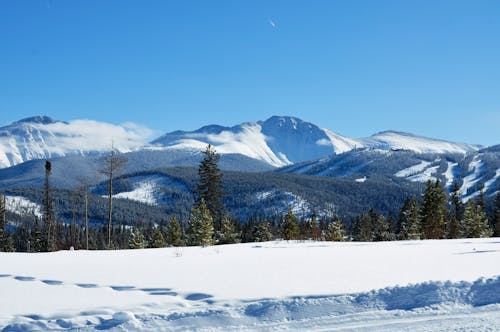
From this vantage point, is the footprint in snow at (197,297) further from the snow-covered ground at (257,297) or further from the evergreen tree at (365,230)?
the evergreen tree at (365,230)

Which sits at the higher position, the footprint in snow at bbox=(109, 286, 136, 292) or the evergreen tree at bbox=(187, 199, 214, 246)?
the evergreen tree at bbox=(187, 199, 214, 246)

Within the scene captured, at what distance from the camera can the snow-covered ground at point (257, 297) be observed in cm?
775

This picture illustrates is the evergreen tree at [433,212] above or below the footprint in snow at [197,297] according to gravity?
above

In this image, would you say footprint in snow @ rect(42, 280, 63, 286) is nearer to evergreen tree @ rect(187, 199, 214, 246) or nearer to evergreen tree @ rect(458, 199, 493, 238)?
evergreen tree @ rect(187, 199, 214, 246)

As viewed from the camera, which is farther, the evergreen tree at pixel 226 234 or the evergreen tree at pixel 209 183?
the evergreen tree at pixel 226 234

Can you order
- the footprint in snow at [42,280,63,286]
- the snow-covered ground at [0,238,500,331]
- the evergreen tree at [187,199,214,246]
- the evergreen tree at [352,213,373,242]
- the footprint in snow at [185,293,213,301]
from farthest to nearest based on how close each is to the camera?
the evergreen tree at [352,213,373,242]
the evergreen tree at [187,199,214,246]
the footprint in snow at [42,280,63,286]
the footprint in snow at [185,293,213,301]
the snow-covered ground at [0,238,500,331]

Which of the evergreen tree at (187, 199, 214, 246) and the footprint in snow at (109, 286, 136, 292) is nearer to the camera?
the footprint in snow at (109, 286, 136, 292)

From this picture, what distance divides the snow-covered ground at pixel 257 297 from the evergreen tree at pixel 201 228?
27.7 meters

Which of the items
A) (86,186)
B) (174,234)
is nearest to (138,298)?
(86,186)

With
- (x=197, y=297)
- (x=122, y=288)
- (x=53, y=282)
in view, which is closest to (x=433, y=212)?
(x=197, y=297)

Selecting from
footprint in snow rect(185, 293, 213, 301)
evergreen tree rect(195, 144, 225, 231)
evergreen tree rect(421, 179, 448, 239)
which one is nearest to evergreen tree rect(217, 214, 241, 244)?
evergreen tree rect(195, 144, 225, 231)

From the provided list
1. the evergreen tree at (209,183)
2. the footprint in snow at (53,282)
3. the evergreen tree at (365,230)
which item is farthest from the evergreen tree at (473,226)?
the footprint in snow at (53,282)

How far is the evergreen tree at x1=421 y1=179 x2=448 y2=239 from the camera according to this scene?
4616 cm

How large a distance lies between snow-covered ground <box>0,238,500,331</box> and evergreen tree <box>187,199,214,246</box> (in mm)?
27694
